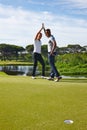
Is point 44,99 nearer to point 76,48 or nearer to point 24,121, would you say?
point 24,121

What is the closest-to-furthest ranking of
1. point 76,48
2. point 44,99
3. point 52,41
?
point 44,99
point 52,41
point 76,48

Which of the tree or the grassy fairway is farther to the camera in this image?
the tree

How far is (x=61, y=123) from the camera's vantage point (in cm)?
771

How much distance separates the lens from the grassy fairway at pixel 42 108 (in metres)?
7.60

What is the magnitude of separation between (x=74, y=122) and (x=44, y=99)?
2.56 metres

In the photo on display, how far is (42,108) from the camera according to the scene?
9.01 meters

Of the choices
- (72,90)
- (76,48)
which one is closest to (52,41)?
→ (72,90)

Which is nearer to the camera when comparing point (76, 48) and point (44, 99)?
point (44, 99)

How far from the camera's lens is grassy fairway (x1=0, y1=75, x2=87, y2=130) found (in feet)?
24.9

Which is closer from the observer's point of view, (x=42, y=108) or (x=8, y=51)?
(x=42, y=108)

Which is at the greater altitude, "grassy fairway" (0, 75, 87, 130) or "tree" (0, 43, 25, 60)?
"tree" (0, 43, 25, 60)

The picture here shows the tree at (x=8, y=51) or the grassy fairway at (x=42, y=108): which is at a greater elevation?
the tree at (x=8, y=51)

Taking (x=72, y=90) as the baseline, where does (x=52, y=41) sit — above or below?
above

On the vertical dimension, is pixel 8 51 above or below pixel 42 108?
above
